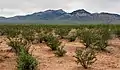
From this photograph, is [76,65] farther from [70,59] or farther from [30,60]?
[30,60]

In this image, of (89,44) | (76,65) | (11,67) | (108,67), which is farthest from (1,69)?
(89,44)

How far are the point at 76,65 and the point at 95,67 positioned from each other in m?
1.08

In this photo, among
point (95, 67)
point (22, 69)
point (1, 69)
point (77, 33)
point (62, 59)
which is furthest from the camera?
point (77, 33)

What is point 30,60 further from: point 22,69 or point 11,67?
point 11,67

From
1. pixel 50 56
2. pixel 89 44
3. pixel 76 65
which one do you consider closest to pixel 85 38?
pixel 89 44

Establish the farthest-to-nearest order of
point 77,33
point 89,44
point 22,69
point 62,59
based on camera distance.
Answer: point 77,33, point 89,44, point 62,59, point 22,69

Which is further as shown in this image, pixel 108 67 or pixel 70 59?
pixel 70 59

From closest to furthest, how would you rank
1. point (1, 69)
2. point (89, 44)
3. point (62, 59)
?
point (1, 69) → point (62, 59) → point (89, 44)

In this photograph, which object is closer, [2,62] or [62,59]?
[2,62]

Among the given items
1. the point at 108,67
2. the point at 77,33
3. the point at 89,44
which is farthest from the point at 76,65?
the point at 77,33

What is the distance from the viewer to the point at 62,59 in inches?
758

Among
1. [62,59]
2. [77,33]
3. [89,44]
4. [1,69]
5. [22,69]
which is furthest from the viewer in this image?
[77,33]

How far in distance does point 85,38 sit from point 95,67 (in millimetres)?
9027

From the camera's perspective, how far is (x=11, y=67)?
16.4 m
